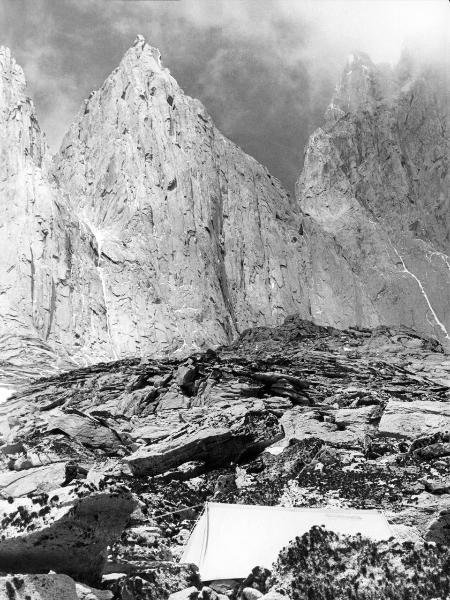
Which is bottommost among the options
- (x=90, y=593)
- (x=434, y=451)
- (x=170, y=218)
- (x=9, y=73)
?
(x=90, y=593)

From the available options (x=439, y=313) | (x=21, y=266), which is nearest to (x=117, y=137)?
(x=21, y=266)

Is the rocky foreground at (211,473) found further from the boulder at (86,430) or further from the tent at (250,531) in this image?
the tent at (250,531)

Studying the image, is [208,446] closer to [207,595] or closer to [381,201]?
[207,595]

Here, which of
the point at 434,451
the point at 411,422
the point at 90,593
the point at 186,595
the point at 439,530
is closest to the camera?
the point at 90,593

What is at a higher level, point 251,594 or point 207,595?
point 207,595

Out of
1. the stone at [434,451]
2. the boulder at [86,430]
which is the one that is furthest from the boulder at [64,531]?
the boulder at [86,430]

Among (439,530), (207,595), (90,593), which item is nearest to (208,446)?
(439,530)
